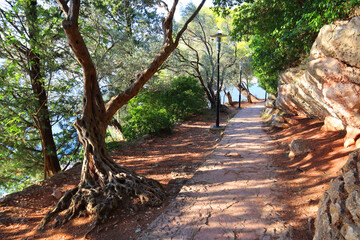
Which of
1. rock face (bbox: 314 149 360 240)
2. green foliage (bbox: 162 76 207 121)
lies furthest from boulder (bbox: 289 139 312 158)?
green foliage (bbox: 162 76 207 121)

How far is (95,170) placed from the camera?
3.94 metres

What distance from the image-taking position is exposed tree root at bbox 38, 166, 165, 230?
10.7ft

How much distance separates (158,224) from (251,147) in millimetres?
4561

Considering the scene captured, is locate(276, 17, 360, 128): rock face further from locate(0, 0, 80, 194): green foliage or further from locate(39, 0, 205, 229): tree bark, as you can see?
locate(0, 0, 80, 194): green foliage

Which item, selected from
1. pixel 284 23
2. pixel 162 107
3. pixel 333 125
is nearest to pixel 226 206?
pixel 333 125

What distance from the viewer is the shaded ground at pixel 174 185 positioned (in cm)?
301

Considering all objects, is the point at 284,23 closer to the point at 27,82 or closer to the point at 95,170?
the point at 95,170

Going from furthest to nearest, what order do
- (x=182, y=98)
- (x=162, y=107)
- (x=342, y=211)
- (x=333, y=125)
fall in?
(x=182, y=98) → (x=162, y=107) → (x=333, y=125) → (x=342, y=211)

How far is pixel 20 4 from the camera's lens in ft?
19.7

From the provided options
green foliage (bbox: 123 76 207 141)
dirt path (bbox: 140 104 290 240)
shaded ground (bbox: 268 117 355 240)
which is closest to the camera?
dirt path (bbox: 140 104 290 240)

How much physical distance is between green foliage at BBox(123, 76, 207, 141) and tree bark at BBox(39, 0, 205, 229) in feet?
15.0

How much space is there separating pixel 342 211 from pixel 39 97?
7.78 meters

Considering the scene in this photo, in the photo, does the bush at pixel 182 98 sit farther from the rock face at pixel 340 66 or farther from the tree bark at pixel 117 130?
the rock face at pixel 340 66

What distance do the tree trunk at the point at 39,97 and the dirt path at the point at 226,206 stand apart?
5202mm
